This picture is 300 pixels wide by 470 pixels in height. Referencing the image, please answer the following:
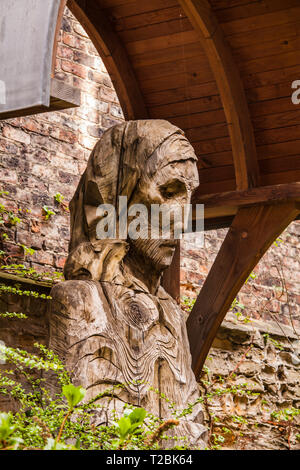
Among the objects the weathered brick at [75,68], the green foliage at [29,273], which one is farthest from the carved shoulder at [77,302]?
the weathered brick at [75,68]

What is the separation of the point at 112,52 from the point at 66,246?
2.09 m

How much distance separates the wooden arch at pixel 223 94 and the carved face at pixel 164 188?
104 centimetres

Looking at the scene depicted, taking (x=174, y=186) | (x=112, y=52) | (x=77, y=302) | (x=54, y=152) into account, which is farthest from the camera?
(x=54, y=152)

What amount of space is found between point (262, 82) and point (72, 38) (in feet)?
8.97

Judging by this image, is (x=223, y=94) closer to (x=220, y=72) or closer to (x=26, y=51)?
(x=220, y=72)

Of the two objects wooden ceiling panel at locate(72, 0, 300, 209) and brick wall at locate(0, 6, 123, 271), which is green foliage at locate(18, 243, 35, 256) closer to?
brick wall at locate(0, 6, 123, 271)

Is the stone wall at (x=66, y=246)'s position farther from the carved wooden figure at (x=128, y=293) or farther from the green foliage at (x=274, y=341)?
the carved wooden figure at (x=128, y=293)

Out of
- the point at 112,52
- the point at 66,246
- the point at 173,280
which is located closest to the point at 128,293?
the point at 173,280

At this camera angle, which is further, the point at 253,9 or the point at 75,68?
the point at 75,68

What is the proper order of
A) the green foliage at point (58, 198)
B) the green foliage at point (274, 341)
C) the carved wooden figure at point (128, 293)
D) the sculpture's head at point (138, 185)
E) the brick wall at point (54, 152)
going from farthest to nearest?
the green foliage at point (274, 341), the green foliage at point (58, 198), the brick wall at point (54, 152), the sculpture's head at point (138, 185), the carved wooden figure at point (128, 293)

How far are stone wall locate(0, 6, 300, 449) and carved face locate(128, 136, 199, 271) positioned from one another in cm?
175

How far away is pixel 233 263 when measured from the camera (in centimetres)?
471

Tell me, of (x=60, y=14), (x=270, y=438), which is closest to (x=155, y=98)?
(x=60, y=14)

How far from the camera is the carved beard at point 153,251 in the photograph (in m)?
3.72
